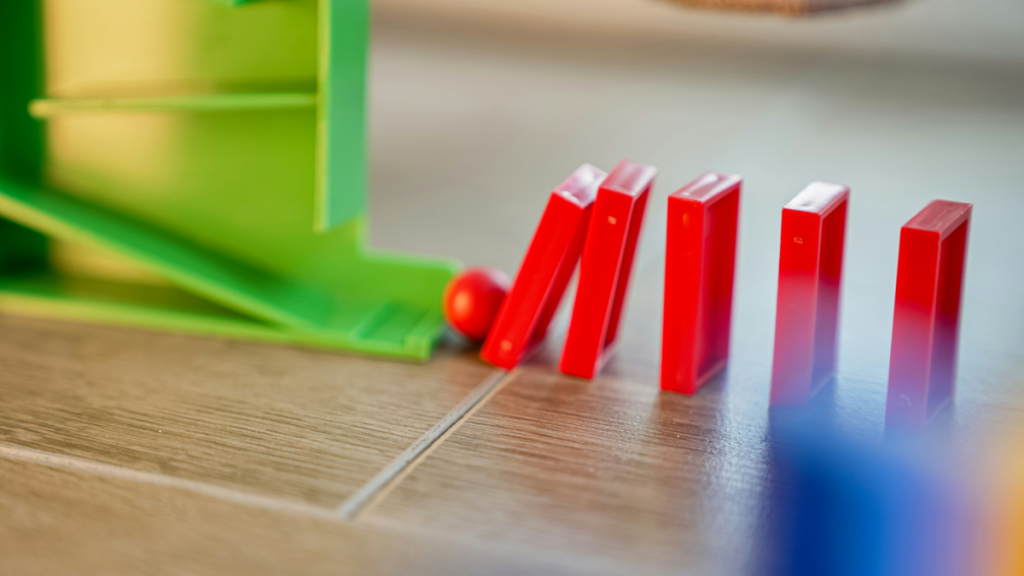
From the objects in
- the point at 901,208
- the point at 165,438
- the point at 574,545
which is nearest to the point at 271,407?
the point at 165,438

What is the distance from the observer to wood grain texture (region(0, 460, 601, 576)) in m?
0.95

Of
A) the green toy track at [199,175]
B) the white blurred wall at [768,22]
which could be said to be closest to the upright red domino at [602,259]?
the green toy track at [199,175]

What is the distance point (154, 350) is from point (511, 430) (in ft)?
2.36

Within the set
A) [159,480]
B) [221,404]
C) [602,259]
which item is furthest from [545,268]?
[159,480]

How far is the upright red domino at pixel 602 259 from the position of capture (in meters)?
1.43

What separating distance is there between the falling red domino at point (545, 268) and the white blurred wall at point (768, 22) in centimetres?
551

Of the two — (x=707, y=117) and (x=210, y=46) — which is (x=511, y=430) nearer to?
(x=210, y=46)

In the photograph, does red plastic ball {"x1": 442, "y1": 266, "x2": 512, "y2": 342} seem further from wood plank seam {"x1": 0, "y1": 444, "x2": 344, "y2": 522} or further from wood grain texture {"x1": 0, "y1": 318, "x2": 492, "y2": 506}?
wood plank seam {"x1": 0, "y1": 444, "x2": 344, "y2": 522}

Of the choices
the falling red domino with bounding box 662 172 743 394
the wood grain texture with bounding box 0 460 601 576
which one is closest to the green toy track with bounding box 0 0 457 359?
the falling red domino with bounding box 662 172 743 394

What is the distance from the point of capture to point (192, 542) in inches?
39.1

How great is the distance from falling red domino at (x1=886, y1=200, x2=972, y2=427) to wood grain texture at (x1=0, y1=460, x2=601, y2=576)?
598 mm

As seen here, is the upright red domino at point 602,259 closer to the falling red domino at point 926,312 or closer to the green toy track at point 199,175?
the green toy track at point 199,175

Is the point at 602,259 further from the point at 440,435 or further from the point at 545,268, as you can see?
the point at 440,435

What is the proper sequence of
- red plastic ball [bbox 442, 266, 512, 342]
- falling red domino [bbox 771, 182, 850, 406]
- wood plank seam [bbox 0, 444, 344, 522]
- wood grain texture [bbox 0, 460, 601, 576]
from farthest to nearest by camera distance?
1. red plastic ball [bbox 442, 266, 512, 342]
2. falling red domino [bbox 771, 182, 850, 406]
3. wood plank seam [bbox 0, 444, 344, 522]
4. wood grain texture [bbox 0, 460, 601, 576]
